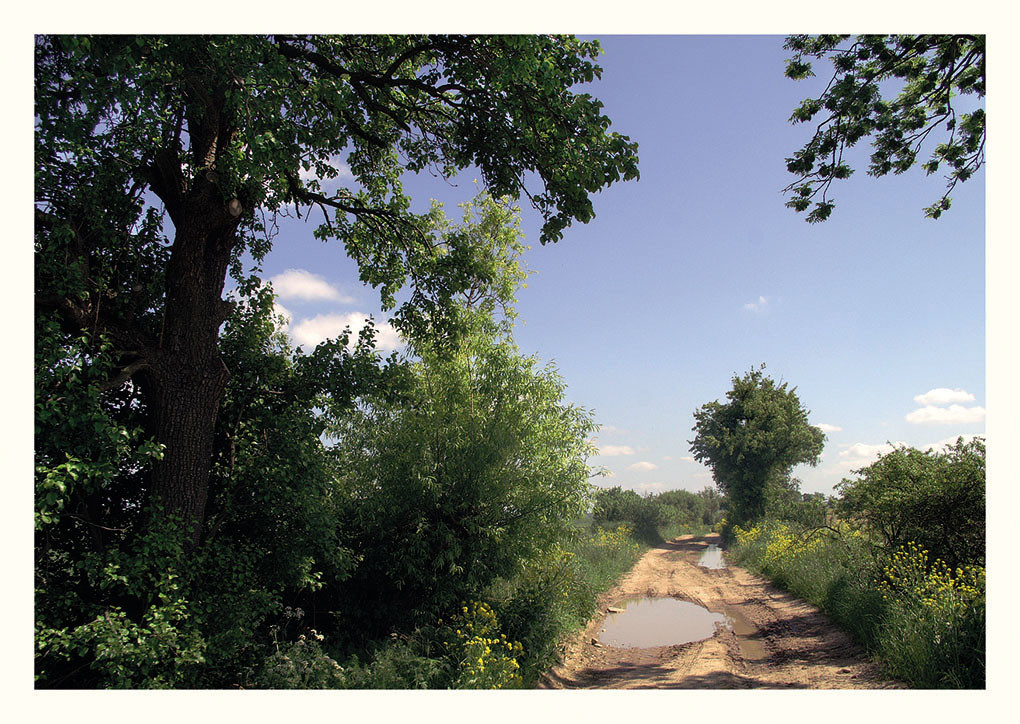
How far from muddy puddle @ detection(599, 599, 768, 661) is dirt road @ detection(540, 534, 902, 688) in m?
0.06

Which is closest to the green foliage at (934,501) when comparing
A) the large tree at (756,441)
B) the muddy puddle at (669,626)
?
the muddy puddle at (669,626)

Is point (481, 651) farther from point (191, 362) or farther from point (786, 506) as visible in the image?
point (786, 506)

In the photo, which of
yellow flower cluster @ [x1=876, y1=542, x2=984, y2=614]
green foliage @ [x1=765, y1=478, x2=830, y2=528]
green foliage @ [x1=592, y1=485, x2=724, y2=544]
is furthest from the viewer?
green foliage @ [x1=592, y1=485, x2=724, y2=544]

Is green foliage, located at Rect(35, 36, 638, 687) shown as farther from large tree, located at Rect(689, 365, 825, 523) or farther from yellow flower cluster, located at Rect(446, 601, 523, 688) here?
large tree, located at Rect(689, 365, 825, 523)

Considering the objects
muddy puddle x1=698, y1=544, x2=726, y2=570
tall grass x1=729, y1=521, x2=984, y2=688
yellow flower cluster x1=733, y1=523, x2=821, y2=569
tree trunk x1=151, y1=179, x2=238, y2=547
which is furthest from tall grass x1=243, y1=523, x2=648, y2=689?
muddy puddle x1=698, y1=544, x2=726, y2=570

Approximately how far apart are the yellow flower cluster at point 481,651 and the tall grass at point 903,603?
4.22m

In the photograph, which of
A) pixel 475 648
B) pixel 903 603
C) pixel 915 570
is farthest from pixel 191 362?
pixel 915 570

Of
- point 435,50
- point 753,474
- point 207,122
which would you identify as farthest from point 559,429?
point 753,474

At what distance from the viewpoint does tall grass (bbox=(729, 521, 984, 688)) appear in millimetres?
5254

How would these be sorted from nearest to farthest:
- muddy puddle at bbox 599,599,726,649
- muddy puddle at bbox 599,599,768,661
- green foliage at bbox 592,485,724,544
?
muddy puddle at bbox 599,599,768,661 < muddy puddle at bbox 599,599,726,649 < green foliage at bbox 592,485,724,544

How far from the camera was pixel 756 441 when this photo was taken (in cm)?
2330

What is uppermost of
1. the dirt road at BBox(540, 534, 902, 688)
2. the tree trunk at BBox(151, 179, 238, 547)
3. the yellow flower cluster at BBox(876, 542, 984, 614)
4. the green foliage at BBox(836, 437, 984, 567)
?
the tree trunk at BBox(151, 179, 238, 547)

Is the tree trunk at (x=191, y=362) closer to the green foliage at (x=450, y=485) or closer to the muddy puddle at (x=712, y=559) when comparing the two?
the green foliage at (x=450, y=485)

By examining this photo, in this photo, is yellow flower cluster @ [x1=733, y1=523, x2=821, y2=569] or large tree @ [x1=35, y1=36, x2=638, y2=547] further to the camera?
yellow flower cluster @ [x1=733, y1=523, x2=821, y2=569]
